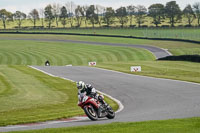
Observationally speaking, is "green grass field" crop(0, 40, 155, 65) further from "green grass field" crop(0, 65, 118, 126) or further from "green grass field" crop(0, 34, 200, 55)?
"green grass field" crop(0, 65, 118, 126)

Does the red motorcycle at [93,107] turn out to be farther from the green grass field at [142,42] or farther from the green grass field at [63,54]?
the green grass field at [63,54]

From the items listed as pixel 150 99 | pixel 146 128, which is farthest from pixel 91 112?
pixel 150 99

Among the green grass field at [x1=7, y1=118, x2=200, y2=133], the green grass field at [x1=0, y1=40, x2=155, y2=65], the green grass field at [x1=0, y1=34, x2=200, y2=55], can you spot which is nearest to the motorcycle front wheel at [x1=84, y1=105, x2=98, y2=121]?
the green grass field at [x1=7, y1=118, x2=200, y2=133]

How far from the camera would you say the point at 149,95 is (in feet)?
78.3

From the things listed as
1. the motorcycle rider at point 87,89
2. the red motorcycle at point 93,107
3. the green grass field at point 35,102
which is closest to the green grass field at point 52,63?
the green grass field at point 35,102

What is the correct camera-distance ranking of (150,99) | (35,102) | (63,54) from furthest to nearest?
(63,54)
(150,99)
(35,102)

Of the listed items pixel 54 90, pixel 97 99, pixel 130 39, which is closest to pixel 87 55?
pixel 130 39

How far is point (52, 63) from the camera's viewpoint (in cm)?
6881

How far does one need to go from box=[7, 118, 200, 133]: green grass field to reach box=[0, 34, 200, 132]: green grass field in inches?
2.4

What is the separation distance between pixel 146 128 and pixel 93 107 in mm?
3670

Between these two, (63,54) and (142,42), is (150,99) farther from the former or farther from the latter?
(142,42)

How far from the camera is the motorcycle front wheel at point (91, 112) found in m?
16.0

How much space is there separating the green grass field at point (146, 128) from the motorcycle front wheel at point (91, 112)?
2.22m

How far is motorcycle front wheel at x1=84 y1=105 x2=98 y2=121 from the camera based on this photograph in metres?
16.0
